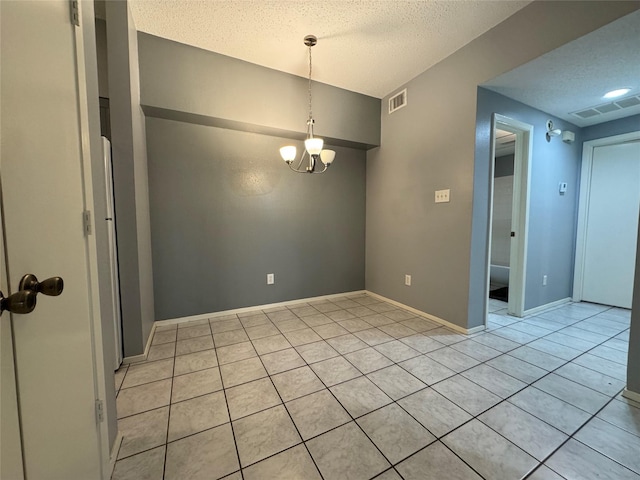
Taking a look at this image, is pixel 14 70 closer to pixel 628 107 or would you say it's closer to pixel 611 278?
pixel 628 107

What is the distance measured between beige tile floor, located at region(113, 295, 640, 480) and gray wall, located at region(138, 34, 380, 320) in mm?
767

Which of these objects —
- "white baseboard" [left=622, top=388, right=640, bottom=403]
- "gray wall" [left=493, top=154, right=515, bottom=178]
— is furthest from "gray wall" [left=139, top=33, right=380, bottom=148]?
"white baseboard" [left=622, top=388, right=640, bottom=403]

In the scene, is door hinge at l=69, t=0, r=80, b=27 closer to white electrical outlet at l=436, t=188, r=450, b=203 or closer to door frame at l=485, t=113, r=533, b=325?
white electrical outlet at l=436, t=188, r=450, b=203

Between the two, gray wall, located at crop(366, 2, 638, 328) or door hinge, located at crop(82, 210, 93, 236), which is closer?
door hinge, located at crop(82, 210, 93, 236)

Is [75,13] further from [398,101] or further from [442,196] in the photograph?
[398,101]

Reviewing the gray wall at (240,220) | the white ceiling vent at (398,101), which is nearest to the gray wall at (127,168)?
the gray wall at (240,220)

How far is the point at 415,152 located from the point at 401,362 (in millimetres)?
2351

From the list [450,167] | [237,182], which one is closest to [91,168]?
[237,182]

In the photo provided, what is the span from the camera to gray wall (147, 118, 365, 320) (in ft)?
9.02

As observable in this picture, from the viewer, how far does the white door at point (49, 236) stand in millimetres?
625

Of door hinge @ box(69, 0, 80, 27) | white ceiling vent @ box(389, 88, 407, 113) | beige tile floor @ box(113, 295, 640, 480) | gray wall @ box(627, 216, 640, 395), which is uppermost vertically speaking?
white ceiling vent @ box(389, 88, 407, 113)

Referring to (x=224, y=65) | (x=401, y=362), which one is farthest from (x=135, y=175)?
(x=401, y=362)

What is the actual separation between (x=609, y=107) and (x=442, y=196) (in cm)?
221

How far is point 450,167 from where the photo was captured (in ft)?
8.62
